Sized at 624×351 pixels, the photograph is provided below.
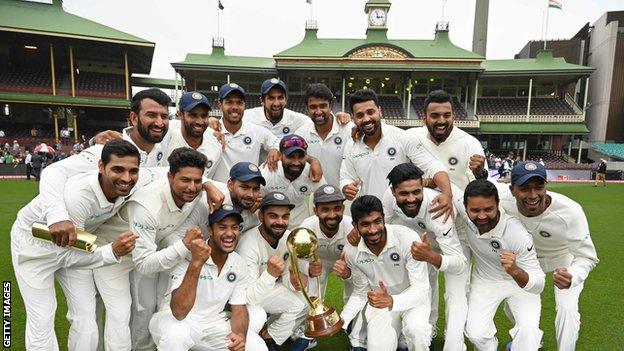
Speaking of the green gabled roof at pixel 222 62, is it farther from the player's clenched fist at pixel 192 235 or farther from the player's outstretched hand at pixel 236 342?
the player's outstretched hand at pixel 236 342

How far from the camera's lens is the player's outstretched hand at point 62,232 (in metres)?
3.09

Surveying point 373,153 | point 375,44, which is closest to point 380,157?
point 373,153

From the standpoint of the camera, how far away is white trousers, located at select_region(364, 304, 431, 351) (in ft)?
12.8

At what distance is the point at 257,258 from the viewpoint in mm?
4223

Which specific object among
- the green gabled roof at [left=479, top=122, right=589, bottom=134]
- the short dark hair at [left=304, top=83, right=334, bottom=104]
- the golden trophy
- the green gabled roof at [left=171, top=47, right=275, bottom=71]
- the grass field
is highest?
the green gabled roof at [left=171, top=47, right=275, bottom=71]

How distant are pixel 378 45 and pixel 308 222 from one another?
99.5 feet

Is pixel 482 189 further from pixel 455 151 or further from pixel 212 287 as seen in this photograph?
pixel 212 287

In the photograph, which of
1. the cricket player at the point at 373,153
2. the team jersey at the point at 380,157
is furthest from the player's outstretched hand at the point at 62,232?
the team jersey at the point at 380,157

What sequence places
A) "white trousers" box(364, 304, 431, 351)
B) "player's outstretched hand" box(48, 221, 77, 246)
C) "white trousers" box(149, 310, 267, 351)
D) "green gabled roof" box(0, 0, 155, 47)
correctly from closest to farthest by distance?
"player's outstretched hand" box(48, 221, 77, 246) < "white trousers" box(149, 310, 267, 351) < "white trousers" box(364, 304, 431, 351) < "green gabled roof" box(0, 0, 155, 47)

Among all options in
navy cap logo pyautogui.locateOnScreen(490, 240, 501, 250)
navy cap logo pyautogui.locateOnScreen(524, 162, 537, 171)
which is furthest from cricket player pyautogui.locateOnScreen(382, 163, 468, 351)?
navy cap logo pyautogui.locateOnScreen(524, 162, 537, 171)

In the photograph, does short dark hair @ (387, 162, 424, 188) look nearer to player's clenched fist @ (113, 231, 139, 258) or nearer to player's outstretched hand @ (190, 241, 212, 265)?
player's outstretched hand @ (190, 241, 212, 265)

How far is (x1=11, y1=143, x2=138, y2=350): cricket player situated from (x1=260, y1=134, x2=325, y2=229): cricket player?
1.71 meters

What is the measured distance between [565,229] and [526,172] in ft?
2.83

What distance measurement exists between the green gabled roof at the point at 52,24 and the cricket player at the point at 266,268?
102 ft
